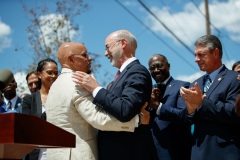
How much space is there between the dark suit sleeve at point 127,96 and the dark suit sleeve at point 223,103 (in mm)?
652

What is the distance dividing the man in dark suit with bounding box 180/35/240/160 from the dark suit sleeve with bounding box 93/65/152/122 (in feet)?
1.98

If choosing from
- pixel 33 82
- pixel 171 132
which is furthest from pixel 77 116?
pixel 33 82

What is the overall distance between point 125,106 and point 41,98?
1902mm

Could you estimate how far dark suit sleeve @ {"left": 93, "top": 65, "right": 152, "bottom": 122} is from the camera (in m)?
3.05

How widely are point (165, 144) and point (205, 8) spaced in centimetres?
1195

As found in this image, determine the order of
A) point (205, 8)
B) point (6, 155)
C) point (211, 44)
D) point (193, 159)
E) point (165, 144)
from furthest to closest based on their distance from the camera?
point (205, 8) < point (165, 144) < point (211, 44) < point (193, 159) < point (6, 155)

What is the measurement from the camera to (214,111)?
3.58 meters

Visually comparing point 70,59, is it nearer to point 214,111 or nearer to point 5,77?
point 214,111

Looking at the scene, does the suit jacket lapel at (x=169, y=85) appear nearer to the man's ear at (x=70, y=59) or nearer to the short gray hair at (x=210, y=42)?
the short gray hair at (x=210, y=42)

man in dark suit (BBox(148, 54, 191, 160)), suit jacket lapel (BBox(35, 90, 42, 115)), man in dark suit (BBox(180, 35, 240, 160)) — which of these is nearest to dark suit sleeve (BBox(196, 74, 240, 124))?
man in dark suit (BBox(180, 35, 240, 160))

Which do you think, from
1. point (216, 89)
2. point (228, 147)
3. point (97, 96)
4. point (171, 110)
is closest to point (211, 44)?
point (216, 89)

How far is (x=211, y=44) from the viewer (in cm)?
404

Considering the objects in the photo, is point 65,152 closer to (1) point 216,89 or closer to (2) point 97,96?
(2) point 97,96

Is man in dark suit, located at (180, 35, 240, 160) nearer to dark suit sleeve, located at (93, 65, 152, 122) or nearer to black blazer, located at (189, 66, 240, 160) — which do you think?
black blazer, located at (189, 66, 240, 160)
